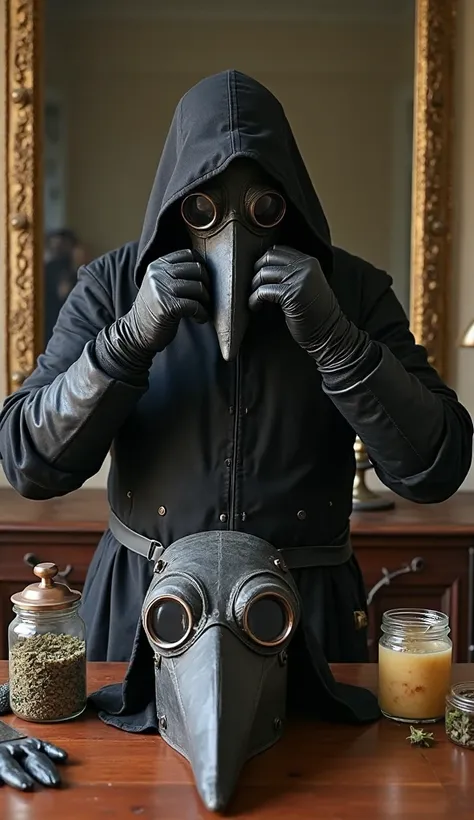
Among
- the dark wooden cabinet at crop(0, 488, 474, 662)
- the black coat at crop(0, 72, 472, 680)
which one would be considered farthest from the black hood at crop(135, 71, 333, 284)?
the dark wooden cabinet at crop(0, 488, 474, 662)

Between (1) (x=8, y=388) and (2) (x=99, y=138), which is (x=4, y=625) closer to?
(1) (x=8, y=388)

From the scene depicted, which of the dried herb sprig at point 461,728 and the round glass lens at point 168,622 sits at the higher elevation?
the round glass lens at point 168,622

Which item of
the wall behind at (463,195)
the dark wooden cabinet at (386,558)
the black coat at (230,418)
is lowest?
the dark wooden cabinet at (386,558)

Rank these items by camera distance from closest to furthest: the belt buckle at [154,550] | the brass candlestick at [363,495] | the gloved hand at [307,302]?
the gloved hand at [307,302] → the belt buckle at [154,550] → the brass candlestick at [363,495]

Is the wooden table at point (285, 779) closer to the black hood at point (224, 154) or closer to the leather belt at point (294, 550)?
the leather belt at point (294, 550)

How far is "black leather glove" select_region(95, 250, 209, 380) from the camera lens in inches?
39.8

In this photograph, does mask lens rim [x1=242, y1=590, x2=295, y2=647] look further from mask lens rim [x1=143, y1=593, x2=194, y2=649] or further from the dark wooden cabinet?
the dark wooden cabinet

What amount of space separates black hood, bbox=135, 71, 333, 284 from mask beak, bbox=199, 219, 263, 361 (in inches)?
2.9

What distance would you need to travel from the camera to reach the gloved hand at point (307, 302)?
101cm

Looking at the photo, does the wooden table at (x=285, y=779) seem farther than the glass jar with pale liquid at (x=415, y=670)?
No

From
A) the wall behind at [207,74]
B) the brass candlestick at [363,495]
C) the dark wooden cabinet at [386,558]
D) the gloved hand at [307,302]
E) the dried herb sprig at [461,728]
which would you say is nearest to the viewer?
the dried herb sprig at [461,728]

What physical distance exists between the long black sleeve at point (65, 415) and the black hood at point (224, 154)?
135 millimetres

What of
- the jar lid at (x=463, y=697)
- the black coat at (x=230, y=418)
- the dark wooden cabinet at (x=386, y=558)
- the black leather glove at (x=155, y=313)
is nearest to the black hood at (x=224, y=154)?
the black coat at (x=230, y=418)

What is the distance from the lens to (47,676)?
37.0 inches
